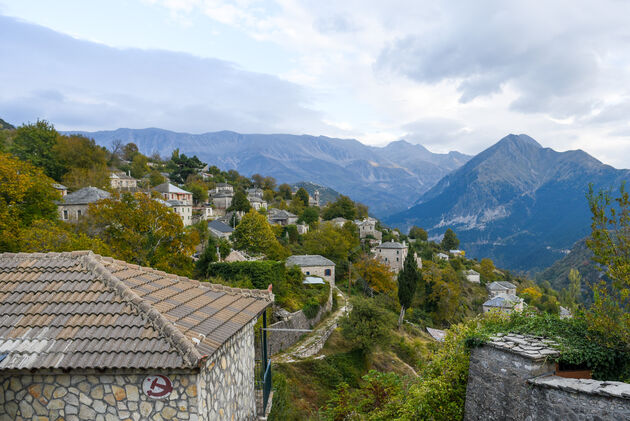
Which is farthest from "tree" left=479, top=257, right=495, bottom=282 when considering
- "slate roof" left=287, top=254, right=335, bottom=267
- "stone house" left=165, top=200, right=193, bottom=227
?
"stone house" left=165, top=200, right=193, bottom=227

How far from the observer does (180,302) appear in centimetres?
620

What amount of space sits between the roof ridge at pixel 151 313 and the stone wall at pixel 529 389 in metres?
5.91

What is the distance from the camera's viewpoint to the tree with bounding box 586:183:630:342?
6309 millimetres

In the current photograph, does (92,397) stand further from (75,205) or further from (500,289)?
(500,289)

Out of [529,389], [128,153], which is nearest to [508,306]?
[529,389]

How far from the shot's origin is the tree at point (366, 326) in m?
24.3

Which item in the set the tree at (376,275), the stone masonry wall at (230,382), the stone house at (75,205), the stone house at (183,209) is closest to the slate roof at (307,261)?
the tree at (376,275)

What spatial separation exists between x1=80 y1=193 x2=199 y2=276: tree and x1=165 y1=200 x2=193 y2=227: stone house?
78.4 ft

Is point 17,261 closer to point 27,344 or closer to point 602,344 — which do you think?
point 27,344

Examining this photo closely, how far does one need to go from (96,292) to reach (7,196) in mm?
21904

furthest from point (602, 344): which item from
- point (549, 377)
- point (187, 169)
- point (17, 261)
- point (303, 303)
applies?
point (187, 169)

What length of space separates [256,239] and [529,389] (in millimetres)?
35711

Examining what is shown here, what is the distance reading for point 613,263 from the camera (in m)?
6.50

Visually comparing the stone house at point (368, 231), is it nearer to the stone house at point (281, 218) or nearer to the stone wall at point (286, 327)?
the stone house at point (281, 218)
